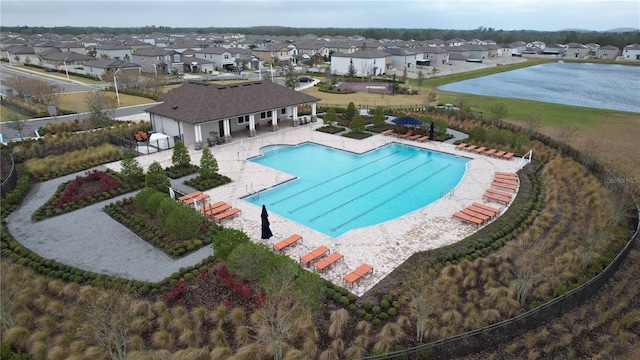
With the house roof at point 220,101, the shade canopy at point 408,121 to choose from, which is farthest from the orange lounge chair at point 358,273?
the shade canopy at point 408,121

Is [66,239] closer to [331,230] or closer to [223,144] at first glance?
[331,230]

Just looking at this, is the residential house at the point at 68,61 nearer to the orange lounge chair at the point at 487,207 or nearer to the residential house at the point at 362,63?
the residential house at the point at 362,63

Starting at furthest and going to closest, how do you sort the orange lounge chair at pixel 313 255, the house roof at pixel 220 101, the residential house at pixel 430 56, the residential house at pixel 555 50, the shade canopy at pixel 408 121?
the residential house at pixel 555 50 < the residential house at pixel 430 56 < the shade canopy at pixel 408 121 < the house roof at pixel 220 101 < the orange lounge chair at pixel 313 255

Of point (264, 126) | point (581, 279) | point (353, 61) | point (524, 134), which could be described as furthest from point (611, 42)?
point (581, 279)

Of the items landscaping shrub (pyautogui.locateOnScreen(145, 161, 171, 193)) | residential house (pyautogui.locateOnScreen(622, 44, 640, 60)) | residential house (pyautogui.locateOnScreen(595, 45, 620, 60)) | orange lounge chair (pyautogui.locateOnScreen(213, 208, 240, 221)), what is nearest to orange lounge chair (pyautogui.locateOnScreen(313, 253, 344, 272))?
orange lounge chair (pyautogui.locateOnScreen(213, 208, 240, 221))

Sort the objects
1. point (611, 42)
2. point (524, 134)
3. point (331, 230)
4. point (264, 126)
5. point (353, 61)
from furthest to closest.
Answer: point (611, 42), point (353, 61), point (264, 126), point (524, 134), point (331, 230)

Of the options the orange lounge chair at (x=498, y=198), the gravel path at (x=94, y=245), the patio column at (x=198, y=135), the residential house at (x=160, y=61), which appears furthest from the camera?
the residential house at (x=160, y=61)

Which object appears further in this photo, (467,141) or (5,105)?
(5,105)
